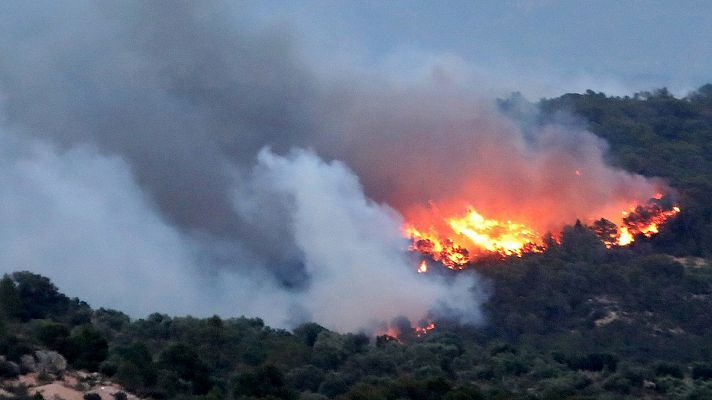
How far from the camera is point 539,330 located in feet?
224

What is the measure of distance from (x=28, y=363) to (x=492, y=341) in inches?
1149

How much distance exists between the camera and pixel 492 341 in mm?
65188

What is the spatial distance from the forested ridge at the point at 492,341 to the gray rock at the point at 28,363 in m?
0.20

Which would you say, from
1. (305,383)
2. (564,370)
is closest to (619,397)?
(564,370)

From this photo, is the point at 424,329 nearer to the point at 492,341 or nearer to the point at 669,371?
the point at 492,341

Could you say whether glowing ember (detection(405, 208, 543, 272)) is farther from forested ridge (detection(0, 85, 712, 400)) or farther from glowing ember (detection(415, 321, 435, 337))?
glowing ember (detection(415, 321, 435, 337))

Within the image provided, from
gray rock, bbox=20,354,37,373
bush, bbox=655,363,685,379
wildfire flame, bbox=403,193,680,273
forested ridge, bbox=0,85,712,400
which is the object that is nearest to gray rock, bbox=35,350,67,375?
gray rock, bbox=20,354,37,373

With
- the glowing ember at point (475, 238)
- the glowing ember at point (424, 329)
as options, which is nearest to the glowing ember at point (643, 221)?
the glowing ember at point (475, 238)

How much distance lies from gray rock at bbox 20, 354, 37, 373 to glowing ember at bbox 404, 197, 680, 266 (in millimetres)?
35989

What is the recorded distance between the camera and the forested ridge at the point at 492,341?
144 feet

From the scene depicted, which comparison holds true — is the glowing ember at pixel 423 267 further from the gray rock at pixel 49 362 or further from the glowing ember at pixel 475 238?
the gray rock at pixel 49 362

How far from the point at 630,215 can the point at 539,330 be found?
632 inches

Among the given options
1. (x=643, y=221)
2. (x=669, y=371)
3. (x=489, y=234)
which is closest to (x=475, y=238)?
(x=489, y=234)

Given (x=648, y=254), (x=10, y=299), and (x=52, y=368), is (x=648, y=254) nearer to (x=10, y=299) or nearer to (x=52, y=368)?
(x=10, y=299)
